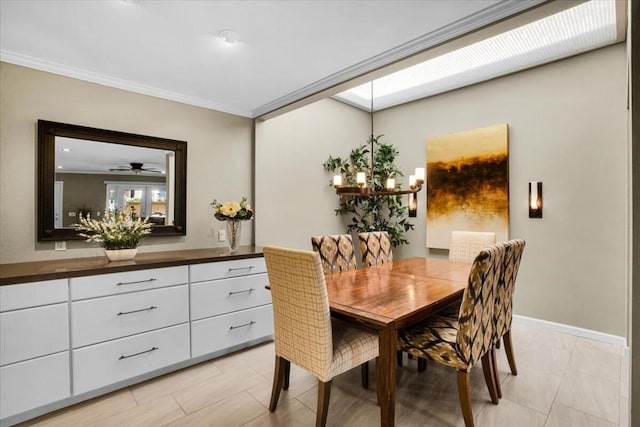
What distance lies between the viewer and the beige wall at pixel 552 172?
313 cm

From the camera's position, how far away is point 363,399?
2236 mm

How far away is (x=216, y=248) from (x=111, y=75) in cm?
179

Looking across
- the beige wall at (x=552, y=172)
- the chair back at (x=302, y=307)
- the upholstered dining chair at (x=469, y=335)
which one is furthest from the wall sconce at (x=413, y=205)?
the chair back at (x=302, y=307)

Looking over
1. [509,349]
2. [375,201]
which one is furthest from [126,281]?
[375,201]

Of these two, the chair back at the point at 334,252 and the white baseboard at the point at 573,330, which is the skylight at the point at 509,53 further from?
the white baseboard at the point at 573,330

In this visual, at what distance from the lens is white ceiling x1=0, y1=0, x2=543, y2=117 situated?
1922mm

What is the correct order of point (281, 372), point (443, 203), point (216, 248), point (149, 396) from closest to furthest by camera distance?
point (281, 372)
point (149, 396)
point (216, 248)
point (443, 203)

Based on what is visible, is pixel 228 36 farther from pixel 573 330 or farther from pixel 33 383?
pixel 573 330

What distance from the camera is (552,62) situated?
3479 millimetres

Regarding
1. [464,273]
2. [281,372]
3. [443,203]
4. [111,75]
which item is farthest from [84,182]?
[443,203]

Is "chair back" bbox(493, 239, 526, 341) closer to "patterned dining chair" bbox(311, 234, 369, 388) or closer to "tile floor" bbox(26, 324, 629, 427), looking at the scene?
"tile floor" bbox(26, 324, 629, 427)

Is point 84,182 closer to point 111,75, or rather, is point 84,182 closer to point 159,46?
point 111,75

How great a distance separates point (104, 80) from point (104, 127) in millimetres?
389

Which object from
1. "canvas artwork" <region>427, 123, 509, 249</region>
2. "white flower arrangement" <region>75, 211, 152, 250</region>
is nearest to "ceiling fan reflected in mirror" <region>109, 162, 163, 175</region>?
"white flower arrangement" <region>75, 211, 152, 250</region>
